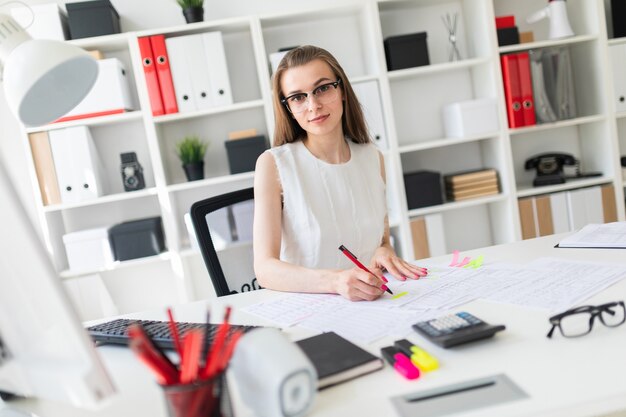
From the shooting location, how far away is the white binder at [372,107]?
2.89 m

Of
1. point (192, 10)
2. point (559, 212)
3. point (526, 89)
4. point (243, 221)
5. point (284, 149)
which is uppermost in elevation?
point (192, 10)

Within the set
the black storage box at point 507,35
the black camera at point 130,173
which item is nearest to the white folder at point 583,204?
the black storage box at point 507,35

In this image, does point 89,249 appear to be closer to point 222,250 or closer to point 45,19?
point 45,19

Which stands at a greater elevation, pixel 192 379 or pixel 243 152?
pixel 243 152

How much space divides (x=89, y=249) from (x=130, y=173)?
45 cm

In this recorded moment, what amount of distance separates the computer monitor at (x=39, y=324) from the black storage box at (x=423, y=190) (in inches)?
101

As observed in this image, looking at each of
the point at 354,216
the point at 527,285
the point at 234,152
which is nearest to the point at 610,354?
the point at 527,285

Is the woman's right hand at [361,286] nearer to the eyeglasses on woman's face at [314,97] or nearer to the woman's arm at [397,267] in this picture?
the woman's arm at [397,267]

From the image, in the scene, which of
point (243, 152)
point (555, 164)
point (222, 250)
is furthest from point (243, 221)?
point (555, 164)

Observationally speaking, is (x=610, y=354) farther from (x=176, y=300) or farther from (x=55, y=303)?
(x=176, y=300)

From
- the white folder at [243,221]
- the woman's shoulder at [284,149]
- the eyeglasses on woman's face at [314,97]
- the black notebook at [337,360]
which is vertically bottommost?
the black notebook at [337,360]

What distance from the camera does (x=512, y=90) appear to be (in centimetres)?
296

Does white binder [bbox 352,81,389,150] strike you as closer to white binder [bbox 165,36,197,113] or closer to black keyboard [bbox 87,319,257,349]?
white binder [bbox 165,36,197,113]

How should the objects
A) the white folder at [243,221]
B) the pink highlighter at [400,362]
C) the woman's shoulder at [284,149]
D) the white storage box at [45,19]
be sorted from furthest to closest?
the white storage box at [45,19] < the white folder at [243,221] < the woman's shoulder at [284,149] < the pink highlighter at [400,362]
